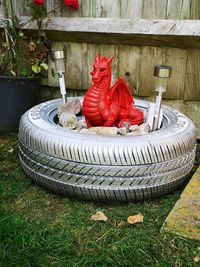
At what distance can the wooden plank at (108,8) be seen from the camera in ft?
10.0

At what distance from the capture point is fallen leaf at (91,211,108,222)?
209cm

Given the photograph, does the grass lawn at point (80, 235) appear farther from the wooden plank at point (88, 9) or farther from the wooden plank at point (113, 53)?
the wooden plank at point (88, 9)

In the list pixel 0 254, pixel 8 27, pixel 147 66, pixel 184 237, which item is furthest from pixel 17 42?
pixel 184 237

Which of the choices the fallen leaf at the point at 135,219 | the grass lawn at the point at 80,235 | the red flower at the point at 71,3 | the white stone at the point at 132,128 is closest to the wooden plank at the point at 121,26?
the red flower at the point at 71,3

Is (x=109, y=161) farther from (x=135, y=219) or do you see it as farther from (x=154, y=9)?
(x=154, y=9)

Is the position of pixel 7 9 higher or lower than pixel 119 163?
higher

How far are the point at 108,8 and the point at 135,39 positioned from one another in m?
0.33

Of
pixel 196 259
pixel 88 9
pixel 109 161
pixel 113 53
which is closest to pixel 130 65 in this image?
pixel 113 53

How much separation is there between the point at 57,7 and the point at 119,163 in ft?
5.78

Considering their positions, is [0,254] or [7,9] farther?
[7,9]

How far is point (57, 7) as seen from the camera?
10.6 ft

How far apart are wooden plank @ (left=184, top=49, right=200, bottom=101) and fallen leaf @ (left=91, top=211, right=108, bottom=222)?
1.45m

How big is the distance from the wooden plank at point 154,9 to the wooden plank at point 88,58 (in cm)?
52

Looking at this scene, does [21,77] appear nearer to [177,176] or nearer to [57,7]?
[57,7]
